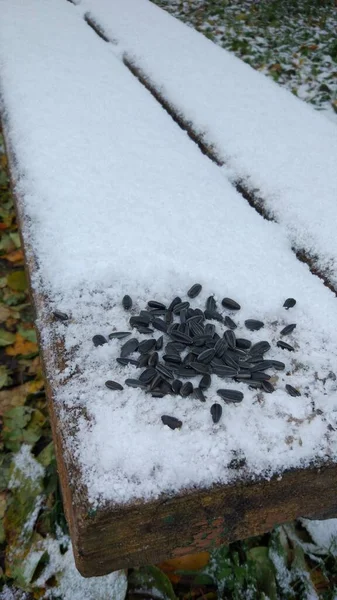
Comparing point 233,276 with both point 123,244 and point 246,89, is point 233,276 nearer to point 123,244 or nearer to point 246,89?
point 123,244

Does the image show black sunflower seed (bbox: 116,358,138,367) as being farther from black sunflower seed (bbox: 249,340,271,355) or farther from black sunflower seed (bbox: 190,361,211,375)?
black sunflower seed (bbox: 249,340,271,355)

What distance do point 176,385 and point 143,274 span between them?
0.36m

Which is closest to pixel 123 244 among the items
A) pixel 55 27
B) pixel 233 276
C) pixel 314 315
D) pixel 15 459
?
pixel 233 276

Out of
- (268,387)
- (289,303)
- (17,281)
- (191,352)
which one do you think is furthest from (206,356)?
(17,281)

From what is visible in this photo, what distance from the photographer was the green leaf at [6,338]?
237 cm

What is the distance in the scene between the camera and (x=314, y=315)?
1216 millimetres

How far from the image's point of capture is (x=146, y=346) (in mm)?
1077

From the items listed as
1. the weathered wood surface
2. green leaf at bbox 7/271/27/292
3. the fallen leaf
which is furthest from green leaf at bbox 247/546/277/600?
green leaf at bbox 7/271/27/292

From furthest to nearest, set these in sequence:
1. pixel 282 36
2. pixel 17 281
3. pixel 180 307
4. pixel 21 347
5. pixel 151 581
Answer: pixel 282 36 < pixel 17 281 < pixel 21 347 < pixel 151 581 < pixel 180 307

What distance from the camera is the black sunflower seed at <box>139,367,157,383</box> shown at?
100cm

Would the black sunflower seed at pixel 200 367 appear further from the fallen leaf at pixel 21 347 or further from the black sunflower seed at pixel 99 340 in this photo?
the fallen leaf at pixel 21 347

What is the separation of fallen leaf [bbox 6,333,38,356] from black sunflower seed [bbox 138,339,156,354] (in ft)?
4.49

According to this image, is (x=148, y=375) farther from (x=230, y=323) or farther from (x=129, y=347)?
(x=230, y=323)

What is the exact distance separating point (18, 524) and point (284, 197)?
133 cm
